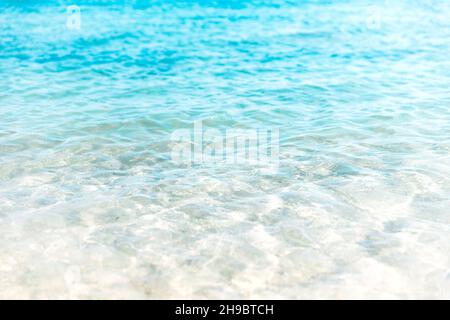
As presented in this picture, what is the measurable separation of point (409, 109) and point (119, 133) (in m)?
5.89

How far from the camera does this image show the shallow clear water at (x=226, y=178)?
463cm

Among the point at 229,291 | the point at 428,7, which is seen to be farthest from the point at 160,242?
the point at 428,7

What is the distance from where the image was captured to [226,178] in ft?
22.3

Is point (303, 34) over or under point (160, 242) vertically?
over

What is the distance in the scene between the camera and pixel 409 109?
9828mm

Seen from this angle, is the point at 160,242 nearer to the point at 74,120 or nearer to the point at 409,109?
the point at 74,120

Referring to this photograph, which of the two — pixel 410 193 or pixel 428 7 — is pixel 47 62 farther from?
pixel 428 7

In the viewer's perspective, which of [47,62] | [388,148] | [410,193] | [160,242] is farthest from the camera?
[47,62]

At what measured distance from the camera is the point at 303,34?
1888 cm

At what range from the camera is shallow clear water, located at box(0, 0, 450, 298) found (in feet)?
15.2

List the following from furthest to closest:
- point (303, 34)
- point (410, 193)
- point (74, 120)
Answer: point (303, 34)
point (74, 120)
point (410, 193)

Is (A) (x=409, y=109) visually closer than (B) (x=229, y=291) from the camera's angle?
No

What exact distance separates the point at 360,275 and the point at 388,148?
12.2ft

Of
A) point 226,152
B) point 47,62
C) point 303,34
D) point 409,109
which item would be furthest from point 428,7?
point 226,152
